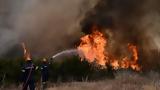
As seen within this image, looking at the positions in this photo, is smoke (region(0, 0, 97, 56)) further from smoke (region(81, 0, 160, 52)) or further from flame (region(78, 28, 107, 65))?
smoke (region(81, 0, 160, 52))

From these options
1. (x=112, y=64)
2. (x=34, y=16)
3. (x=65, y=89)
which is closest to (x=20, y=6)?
(x=34, y=16)

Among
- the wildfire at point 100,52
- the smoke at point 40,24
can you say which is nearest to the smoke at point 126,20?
the wildfire at point 100,52

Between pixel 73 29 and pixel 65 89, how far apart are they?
8056mm

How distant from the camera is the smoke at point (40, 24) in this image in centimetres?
2483

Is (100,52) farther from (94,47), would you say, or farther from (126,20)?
(126,20)

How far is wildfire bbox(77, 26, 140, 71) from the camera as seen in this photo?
24547mm

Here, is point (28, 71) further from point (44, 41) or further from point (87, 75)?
point (44, 41)

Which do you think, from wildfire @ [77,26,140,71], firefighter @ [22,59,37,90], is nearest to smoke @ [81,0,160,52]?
wildfire @ [77,26,140,71]

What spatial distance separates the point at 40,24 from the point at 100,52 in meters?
3.99

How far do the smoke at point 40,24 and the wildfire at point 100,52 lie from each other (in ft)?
2.50

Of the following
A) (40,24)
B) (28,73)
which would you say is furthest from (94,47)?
(28,73)

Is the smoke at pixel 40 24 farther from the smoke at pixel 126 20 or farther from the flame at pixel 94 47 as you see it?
the smoke at pixel 126 20

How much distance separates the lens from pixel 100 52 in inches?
981

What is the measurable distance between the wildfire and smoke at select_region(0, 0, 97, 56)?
0.76m
